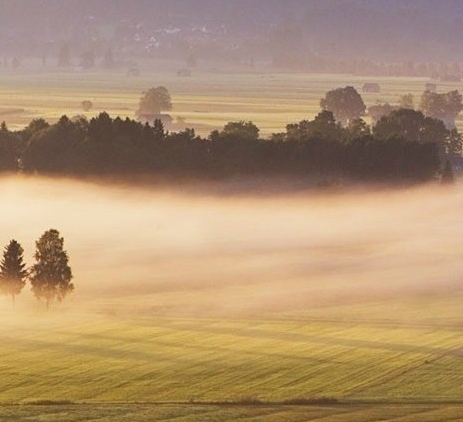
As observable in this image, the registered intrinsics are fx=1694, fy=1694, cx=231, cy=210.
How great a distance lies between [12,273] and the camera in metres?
81.4

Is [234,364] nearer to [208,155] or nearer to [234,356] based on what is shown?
[234,356]

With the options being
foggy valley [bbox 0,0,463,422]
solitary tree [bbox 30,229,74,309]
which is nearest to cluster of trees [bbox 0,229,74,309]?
solitary tree [bbox 30,229,74,309]

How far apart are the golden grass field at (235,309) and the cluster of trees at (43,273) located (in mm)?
877

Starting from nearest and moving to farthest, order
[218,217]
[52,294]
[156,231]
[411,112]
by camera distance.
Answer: [52,294], [156,231], [218,217], [411,112]

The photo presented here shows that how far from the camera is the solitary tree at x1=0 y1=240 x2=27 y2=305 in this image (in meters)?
81.4

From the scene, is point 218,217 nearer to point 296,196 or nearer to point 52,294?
point 296,196

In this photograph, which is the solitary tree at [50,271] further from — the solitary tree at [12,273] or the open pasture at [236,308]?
the open pasture at [236,308]

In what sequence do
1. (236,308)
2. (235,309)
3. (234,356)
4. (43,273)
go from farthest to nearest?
(43,273)
(236,308)
(235,309)
(234,356)

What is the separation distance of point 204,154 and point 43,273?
62103mm

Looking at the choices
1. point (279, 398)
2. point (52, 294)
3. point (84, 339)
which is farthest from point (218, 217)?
point (279, 398)

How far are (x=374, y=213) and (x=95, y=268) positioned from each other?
115ft

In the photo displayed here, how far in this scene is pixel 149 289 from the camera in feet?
288

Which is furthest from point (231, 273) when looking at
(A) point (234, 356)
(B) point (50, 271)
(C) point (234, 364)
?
(C) point (234, 364)

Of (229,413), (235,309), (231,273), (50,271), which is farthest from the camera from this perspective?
(231,273)
